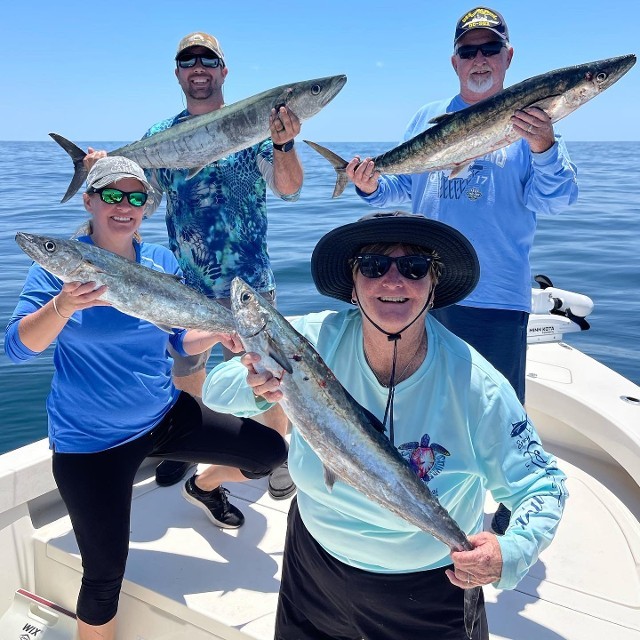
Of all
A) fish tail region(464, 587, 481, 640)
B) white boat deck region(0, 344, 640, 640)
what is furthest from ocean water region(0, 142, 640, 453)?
fish tail region(464, 587, 481, 640)

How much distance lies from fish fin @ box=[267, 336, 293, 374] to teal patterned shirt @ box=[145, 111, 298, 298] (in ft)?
6.34

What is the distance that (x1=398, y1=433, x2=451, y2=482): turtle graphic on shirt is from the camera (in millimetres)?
1960

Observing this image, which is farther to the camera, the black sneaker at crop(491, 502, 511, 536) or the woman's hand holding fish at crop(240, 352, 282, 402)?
the black sneaker at crop(491, 502, 511, 536)

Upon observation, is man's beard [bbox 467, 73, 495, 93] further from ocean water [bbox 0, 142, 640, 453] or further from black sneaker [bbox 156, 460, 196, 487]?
ocean water [bbox 0, 142, 640, 453]

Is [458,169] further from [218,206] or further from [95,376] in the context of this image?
[95,376]

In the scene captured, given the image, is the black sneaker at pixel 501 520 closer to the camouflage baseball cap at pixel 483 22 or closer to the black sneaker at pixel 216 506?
the black sneaker at pixel 216 506

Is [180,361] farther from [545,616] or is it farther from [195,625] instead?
[545,616]

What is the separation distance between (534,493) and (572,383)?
9.96ft

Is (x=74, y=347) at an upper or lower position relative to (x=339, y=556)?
upper

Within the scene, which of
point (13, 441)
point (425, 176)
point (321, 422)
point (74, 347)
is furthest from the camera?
point (13, 441)

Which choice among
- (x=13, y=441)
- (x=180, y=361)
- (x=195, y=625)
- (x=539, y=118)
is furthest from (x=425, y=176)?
(x=13, y=441)

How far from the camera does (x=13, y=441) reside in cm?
578

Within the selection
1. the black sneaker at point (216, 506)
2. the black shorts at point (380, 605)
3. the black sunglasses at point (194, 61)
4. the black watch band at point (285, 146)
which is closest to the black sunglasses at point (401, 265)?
the black shorts at point (380, 605)

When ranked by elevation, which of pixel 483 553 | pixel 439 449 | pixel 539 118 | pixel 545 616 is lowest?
pixel 545 616
